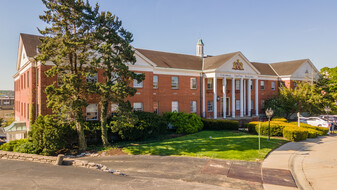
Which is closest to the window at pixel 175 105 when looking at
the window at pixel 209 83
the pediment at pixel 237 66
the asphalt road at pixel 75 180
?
the window at pixel 209 83

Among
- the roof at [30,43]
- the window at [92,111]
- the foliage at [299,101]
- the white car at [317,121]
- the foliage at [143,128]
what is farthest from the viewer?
the foliage at [299,101]

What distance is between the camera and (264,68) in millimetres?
39594

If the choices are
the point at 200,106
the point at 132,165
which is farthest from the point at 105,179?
the point at 200,106

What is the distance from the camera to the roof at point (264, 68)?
38237 mm

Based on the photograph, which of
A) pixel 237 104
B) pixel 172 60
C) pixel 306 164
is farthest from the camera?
pixel 237 104

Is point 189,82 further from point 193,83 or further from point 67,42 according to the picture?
point 67,42

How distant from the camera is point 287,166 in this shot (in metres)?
12.2

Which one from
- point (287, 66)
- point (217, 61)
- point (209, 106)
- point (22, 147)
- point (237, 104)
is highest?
point (287, 66)

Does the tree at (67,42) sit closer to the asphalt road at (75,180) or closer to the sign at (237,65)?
the asphalt road at (75,180)

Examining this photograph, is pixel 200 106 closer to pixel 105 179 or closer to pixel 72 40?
pixel 72 40

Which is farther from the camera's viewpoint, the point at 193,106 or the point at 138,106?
the point at 193,106

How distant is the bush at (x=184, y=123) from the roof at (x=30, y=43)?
14.5 m

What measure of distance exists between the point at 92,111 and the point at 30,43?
9610mm

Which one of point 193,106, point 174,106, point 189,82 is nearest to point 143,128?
point 174,106
